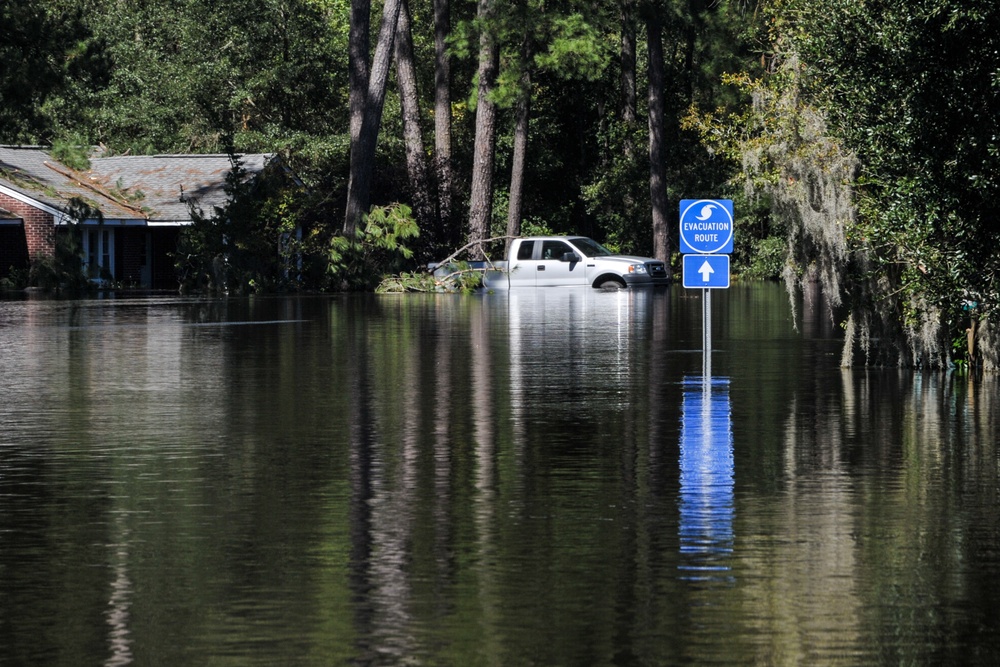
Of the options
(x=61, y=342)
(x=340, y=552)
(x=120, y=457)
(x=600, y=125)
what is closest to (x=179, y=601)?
(x=340, y=552)

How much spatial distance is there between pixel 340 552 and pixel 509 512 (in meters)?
1.60

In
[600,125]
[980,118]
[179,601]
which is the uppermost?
[600,125]

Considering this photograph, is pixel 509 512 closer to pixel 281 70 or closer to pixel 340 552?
pixel 340 552

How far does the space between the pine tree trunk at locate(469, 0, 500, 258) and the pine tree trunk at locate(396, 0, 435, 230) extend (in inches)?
65.8

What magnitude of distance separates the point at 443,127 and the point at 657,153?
7.97 m


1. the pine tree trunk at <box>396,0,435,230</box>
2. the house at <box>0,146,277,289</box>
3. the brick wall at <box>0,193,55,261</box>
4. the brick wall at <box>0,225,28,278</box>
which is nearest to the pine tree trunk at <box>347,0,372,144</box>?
the pine tree trunk at <box>396,0,435,230</box>

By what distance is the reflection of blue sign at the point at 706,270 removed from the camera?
22.3m

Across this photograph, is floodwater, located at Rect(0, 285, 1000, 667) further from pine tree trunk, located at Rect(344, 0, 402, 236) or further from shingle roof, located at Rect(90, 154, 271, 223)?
shingle roof, located at Rect(90, 154, 271, 223)

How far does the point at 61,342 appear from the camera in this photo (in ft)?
91.4

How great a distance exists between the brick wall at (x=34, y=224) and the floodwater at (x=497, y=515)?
39210 mm

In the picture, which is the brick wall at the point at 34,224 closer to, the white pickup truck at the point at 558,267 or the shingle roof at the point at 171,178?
the shingle roof at the point at 171,178

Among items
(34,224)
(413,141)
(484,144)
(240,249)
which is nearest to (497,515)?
(240,249)

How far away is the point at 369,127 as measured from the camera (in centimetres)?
5719

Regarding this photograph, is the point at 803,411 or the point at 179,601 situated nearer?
the point at 179,601
